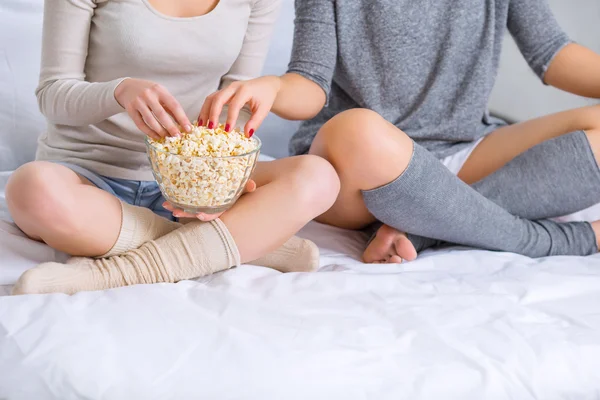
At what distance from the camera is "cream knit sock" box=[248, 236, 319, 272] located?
1121 millimetres

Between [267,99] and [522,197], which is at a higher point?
[267,99]

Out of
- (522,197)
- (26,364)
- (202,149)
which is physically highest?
(202,149)

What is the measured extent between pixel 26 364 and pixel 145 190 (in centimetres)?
46

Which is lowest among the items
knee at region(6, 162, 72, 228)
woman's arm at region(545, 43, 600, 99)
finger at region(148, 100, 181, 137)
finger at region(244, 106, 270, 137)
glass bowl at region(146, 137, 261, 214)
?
knee at region(6, 162, 72, 228)

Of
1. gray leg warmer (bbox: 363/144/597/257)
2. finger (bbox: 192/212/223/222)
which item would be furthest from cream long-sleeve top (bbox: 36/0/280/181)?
gray leg warmer (bbox: 363/144/597/257)

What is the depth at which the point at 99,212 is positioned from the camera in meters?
1.02

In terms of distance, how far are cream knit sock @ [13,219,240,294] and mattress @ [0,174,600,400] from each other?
0.09ft

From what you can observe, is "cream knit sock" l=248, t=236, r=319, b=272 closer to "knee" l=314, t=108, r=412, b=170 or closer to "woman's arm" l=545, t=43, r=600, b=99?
"knee" l=314, t=108, r=412, b=170

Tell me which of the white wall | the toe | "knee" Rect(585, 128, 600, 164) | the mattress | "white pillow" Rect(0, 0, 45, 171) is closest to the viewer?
the mattress

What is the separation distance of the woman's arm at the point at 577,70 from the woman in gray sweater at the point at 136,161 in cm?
55

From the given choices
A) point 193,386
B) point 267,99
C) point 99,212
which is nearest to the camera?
point 193,386

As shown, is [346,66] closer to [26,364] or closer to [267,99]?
[267,99]

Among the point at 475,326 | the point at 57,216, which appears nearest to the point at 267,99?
the point at 57,216

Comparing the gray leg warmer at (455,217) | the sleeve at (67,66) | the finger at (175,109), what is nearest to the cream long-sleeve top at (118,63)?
the sleeve at (67,66)
